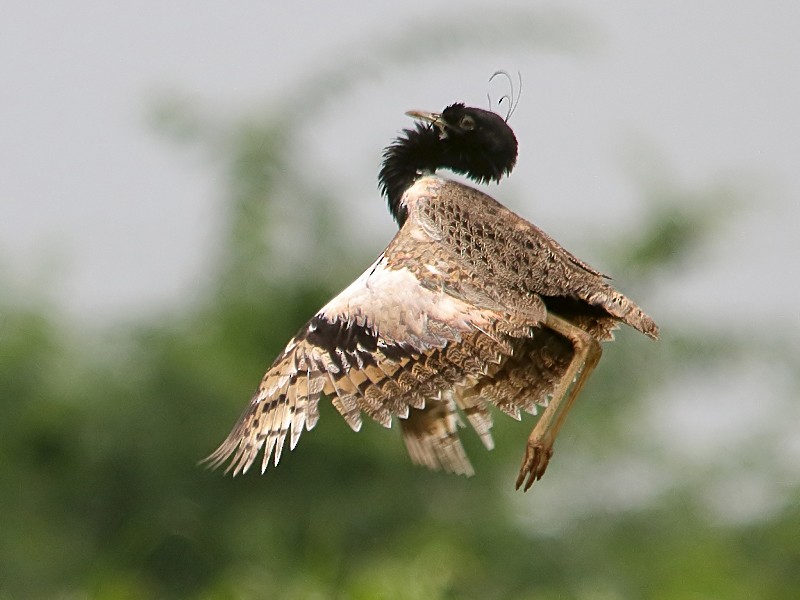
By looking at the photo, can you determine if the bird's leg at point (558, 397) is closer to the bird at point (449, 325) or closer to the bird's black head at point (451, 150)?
the bird at point (449, 325)

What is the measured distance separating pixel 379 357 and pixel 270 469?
1746 cm

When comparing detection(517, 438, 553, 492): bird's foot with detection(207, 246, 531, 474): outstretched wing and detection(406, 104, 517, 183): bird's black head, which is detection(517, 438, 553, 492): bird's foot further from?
detection(406, 104, 517, 183): bird's black head

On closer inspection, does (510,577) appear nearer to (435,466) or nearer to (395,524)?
(395,524)

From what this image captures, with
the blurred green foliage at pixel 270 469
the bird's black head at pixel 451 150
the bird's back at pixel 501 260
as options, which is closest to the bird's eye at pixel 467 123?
the bird's black head at pixel 451 150

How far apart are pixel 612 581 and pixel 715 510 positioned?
9.68 ft

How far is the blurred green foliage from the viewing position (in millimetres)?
21422

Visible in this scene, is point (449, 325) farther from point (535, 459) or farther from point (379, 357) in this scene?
point (535, 459)

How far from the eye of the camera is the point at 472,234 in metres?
6.96

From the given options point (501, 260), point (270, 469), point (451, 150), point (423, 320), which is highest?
point (451, 150)

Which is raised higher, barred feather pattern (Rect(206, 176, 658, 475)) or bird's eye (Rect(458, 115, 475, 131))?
bird's eye (Rect(458, 115, 475, 131))

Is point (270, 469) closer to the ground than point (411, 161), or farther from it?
closer to the ground

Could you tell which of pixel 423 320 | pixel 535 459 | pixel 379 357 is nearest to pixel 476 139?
pixel 423 320

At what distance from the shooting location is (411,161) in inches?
300

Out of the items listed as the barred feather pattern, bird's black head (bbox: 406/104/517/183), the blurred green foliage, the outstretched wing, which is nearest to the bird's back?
the barred feather pattern
